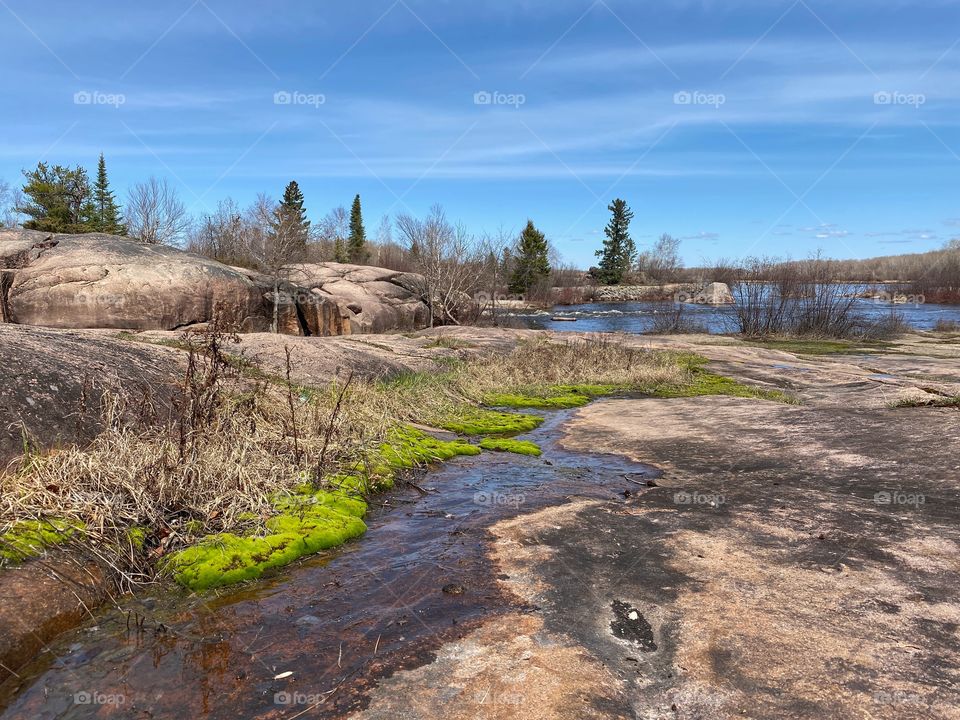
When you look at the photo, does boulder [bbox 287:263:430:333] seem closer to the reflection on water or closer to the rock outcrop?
the rock outcrop

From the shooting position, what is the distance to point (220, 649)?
10.8ft

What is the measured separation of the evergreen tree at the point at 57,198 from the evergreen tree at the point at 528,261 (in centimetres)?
4040

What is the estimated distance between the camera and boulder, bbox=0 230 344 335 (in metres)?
15.4

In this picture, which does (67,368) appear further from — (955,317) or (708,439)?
(955,317)

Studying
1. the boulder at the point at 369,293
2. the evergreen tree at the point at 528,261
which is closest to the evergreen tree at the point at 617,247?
the evergreen tree at the point at 528,261

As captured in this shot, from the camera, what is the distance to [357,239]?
68500mm

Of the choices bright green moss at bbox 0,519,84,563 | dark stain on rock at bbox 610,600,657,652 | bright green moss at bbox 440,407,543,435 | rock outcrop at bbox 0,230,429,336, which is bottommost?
bright green moss at bbox 440,407,543,435

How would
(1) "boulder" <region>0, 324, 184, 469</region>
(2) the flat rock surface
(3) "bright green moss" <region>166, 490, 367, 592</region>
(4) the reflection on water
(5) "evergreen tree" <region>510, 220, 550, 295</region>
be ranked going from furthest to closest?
(5) "evergreen tree" <region>510, 220, 550, 295</region>
(4) the reflection on water
(1) "boulder" <region>0, 324, 184, 469</region>
(3) "bright green moss" <region>166, 490, 367, 592</region>
(2) the flat rock surface

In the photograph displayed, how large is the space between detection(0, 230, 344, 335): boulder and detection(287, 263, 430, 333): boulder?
16.3 ft

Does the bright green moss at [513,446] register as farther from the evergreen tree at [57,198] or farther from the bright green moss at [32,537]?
the evergreen tree at [57,198]

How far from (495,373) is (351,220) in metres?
62.0

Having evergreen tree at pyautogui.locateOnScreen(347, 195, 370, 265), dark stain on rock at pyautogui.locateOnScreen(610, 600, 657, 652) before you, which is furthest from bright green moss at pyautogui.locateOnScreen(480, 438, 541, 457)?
evergreen tree at pyautogui.locateOnScreen(347, 195, 370, 265)

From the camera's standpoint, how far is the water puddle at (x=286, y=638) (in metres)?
2.85

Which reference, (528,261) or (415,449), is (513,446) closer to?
(415,449)
